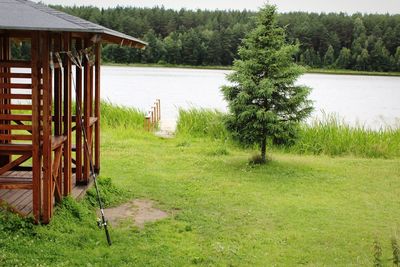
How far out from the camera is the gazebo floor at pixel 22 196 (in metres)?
7.55

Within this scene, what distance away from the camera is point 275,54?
13578mm

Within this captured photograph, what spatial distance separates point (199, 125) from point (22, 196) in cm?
1170

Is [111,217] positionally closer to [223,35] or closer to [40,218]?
[40,218]

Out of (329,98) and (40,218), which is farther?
(329,98)

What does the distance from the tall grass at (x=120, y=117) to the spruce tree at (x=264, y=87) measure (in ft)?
22.9

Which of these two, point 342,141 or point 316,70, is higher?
point 316,70

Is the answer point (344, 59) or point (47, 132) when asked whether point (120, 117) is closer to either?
point (47, 132)

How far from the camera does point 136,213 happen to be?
361 inches

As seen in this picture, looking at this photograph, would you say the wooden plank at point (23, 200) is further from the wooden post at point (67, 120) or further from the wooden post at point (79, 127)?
the wooden post at point (79, 127)

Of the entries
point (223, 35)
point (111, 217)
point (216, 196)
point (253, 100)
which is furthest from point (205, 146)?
point (223, 35)

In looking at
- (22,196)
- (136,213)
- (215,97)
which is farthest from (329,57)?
(22,196)

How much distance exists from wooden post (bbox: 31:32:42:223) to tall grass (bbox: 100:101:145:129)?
12.7 meters

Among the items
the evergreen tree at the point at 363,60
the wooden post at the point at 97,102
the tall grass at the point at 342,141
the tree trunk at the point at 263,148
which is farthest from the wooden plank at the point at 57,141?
the evergreen tree at the point at 363,60

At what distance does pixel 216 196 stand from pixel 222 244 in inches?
115
